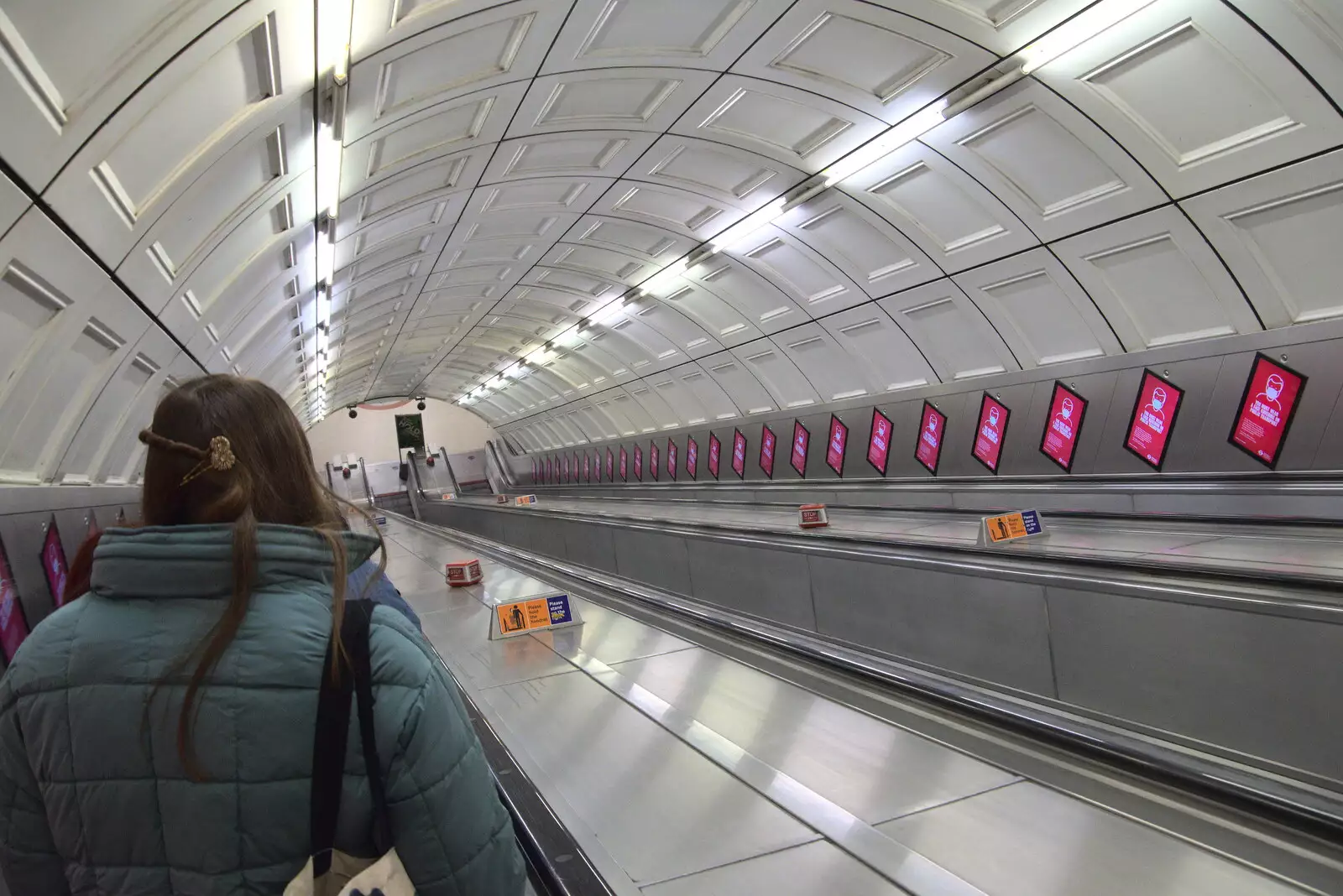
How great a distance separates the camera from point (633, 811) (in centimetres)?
257

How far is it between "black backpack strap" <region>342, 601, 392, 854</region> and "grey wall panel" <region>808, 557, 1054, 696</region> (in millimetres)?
4658

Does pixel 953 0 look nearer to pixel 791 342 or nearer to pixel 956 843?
pixel 956 843

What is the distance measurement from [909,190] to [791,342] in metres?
4.97

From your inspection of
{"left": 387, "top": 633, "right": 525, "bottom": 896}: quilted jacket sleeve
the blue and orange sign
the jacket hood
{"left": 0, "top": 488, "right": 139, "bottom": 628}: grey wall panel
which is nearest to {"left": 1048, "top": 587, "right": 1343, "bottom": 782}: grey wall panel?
the blue and orange sign

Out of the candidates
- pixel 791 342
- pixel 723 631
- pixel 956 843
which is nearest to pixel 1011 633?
pixel 723 631

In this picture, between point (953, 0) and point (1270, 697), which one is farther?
point (953, 0)

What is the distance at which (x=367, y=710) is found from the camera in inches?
53.2

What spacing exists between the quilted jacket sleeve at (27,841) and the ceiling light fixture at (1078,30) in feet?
27.4

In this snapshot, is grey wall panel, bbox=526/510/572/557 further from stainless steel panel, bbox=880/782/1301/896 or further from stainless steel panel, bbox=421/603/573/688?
stainless steel panel, bbox=880/782/1301/896

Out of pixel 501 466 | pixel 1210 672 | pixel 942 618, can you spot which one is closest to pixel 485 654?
pixel 942 618

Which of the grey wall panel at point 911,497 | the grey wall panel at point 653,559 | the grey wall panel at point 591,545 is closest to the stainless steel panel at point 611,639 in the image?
the grey wall panel at point 653,559

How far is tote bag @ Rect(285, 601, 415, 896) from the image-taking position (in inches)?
52.7

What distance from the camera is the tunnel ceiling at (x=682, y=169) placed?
5059 millimetres

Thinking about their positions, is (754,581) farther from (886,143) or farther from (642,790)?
(642,790)
